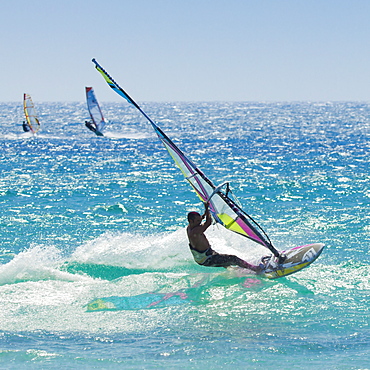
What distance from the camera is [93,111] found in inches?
1492

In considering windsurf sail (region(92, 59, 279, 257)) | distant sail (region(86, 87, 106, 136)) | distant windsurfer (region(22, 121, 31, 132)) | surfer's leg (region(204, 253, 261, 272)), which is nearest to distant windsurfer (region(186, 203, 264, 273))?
surfer's leg (region(204, 253, 261, 272))

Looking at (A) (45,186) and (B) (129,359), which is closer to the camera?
(B) (129,359)

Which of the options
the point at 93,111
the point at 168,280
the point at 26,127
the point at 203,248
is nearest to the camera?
the point at 203,248

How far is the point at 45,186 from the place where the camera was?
22000 mm

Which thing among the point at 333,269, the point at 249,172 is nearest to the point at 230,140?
the point at 249,172

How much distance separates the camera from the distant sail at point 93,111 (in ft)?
117

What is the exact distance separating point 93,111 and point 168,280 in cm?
2877

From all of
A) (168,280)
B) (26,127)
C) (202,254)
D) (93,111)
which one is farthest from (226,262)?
(26,127)

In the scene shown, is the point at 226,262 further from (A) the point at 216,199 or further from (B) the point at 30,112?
(B) the point at 30,112

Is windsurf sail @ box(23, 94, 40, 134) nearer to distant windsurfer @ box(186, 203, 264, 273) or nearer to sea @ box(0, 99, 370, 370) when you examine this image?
sea @ box(0, 99, 370, 370)

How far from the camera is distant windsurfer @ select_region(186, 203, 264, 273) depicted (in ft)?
31.5

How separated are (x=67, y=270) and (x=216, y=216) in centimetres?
379

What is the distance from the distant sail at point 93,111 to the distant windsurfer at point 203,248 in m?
26.8

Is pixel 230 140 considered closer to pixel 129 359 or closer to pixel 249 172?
pixel 249 172
